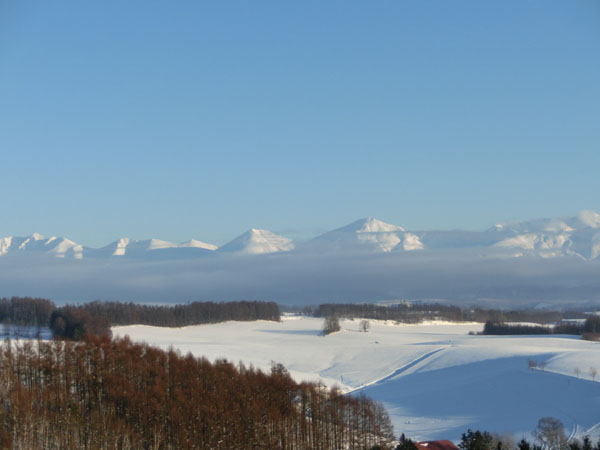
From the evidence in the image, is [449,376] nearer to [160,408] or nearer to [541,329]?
[160,408]

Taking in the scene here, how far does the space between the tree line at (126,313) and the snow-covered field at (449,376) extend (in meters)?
14.0

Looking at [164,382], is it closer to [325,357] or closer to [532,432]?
[532,432]

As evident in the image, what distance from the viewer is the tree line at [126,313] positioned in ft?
362

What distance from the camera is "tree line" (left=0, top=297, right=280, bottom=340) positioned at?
4343 inches

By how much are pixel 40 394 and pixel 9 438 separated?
27.2 ft

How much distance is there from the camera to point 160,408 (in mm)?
37781

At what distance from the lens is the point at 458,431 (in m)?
47.3

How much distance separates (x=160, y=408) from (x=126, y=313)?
319 ft

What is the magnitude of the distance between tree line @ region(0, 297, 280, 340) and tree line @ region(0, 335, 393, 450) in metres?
55.2

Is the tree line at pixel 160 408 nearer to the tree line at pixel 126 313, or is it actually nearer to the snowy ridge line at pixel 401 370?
the snowy ridge line at pixel 401 370

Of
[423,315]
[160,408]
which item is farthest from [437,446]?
[423,315]

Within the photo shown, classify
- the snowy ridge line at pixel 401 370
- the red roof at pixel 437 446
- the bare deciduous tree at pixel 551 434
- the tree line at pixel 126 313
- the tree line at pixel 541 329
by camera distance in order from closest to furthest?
the red roof at pixel 437 446 → the bare deciduous tree at pixel 551 434 → the snowy ridge line at pixel 401 370 → the tree line at pixel 126 313 → the tree line at pixel 541 329

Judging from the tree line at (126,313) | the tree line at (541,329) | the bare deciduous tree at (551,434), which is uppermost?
the tree line at (126,313)

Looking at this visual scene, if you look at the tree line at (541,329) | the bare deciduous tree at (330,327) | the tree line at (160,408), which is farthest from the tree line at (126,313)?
the tree line at (160,408)
